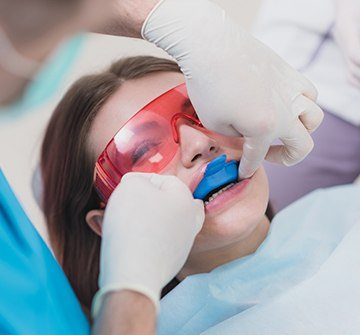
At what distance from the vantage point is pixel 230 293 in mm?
1300

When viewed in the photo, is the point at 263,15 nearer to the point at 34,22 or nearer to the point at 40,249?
the point at 40,249

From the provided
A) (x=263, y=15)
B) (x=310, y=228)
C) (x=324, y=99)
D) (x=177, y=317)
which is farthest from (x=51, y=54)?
(x=263, y=15)

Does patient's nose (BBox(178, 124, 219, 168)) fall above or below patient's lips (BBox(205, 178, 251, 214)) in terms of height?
above

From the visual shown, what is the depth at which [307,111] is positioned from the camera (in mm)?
1189

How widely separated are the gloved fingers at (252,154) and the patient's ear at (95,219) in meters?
0.32

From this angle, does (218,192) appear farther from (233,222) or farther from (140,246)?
(140,246)

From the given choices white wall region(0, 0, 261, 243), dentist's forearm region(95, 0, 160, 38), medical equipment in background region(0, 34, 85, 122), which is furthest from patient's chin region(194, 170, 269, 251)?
white wall region(0, 0, 261, 243)

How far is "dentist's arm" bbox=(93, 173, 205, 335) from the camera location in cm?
82

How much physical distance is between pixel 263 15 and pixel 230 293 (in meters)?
0.99

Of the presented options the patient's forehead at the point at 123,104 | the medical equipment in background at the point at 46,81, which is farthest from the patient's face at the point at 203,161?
the medical equipment in background at the point at 46,81

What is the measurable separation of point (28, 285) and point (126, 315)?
188 millimetres

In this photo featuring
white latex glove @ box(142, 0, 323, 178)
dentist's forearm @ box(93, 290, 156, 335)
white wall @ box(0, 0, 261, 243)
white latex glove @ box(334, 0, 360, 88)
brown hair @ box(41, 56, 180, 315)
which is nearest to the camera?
dentist's forearm @ box(93, 290, 156, 335)

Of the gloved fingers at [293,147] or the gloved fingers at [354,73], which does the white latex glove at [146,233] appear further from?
the gloved fingers at [354,73]

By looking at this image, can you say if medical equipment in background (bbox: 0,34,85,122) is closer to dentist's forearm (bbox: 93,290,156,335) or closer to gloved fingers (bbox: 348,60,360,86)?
dentist's forearm (bbox: 93,290,156,335)
